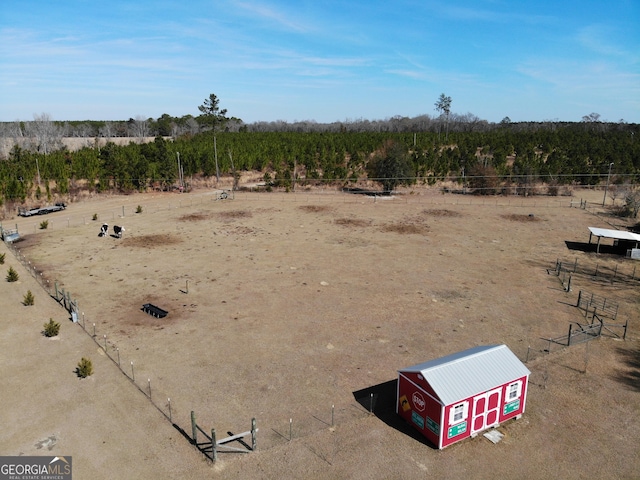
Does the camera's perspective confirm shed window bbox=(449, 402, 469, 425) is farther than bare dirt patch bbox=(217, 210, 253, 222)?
No

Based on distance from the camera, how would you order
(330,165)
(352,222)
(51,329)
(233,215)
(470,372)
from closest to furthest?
(470,372)
(51,329)
(352,222)
(233,215)
(330,165)

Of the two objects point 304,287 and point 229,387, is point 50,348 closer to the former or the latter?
point 229,387

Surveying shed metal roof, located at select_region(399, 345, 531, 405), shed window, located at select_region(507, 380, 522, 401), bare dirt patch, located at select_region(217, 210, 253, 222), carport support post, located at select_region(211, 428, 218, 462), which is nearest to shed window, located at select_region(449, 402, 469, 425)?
shed metal roof, located at select_region(399, 345, 531, 405)

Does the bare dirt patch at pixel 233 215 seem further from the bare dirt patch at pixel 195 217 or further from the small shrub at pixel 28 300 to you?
the small shrub at pixel 28 300

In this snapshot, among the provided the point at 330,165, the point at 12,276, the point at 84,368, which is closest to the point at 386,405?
the point at 84,368

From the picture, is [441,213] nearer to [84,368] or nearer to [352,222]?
[352,222]

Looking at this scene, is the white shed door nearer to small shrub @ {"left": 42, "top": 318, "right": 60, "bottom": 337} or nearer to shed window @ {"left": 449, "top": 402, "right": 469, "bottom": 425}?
shed window @ {"left": 449, "top": 402, "right": 469, "bottom": 425}

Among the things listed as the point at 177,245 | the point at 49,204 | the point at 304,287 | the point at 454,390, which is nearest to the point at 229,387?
the point at 454,390

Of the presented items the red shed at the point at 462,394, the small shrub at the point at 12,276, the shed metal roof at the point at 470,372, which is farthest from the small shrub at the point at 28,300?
the shed metal roof at the point at 470,372
